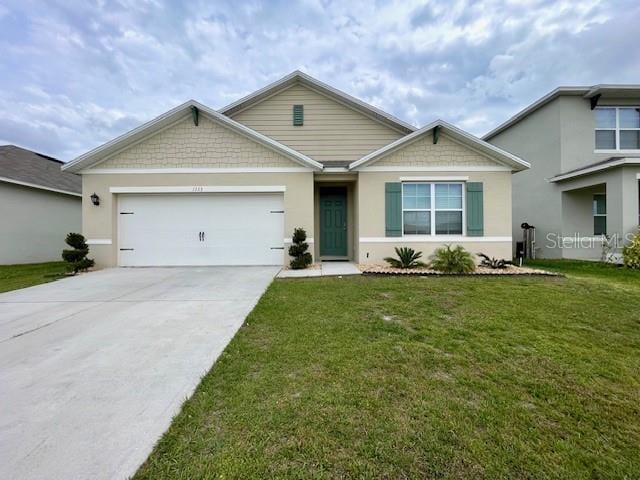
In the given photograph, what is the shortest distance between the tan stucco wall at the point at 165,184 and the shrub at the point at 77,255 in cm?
43

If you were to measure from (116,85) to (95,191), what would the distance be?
9799mm

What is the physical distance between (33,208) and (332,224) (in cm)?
1224

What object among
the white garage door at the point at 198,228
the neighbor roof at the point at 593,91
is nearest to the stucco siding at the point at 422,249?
the white garage door at the point at 198,228

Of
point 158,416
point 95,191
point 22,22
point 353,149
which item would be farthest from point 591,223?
point 22,22

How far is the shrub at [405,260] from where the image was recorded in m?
8.43

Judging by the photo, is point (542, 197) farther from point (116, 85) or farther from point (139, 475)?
point (116, 85)

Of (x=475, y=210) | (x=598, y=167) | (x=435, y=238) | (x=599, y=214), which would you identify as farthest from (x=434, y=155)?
(x=599, y=214)

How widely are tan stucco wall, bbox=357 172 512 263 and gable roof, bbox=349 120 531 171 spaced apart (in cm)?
39

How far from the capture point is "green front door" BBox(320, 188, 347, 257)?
10.6 m

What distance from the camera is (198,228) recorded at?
928cm

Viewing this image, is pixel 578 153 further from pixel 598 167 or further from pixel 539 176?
pixel 598 167

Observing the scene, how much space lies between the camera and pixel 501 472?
5.49 ft

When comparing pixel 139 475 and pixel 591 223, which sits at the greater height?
pixel 591 223

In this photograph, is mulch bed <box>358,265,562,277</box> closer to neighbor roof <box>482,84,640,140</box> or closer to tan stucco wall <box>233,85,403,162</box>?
tan stucco wall <box>233,85,403,162</box>
